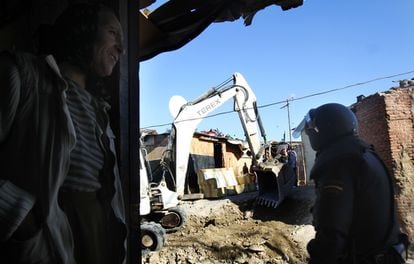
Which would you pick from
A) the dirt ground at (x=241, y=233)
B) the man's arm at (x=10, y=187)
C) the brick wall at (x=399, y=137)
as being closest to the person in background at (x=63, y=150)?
the man's arm at (x=10, y=187)

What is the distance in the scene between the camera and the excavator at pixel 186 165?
30.9ft

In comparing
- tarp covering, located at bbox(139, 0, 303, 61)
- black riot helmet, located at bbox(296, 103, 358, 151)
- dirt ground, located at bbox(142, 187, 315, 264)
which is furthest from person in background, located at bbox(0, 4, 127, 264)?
dirt ground, located at bbox(142, 187, 315, 264)

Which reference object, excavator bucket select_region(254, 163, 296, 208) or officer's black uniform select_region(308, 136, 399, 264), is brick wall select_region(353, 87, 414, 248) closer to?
excavator bucket select_region(254, 163, 296, 208)

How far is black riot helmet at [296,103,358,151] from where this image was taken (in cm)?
250

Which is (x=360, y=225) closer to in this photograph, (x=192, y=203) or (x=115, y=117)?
(x=115, y=117)

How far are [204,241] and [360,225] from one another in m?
6.86

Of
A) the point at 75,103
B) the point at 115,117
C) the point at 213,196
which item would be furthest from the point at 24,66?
the point at 213,196

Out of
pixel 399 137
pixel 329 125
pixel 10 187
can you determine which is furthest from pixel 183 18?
pixel 399 137

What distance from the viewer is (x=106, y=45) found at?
1.56 metres

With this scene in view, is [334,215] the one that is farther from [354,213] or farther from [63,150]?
[63,150]

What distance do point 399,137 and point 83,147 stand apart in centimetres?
810

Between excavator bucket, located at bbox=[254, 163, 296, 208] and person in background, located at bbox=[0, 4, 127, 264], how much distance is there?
979cm

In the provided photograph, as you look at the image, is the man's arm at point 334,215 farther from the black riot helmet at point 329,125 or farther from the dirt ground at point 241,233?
the dirt ground at point 241,233

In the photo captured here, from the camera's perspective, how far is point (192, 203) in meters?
11.9
